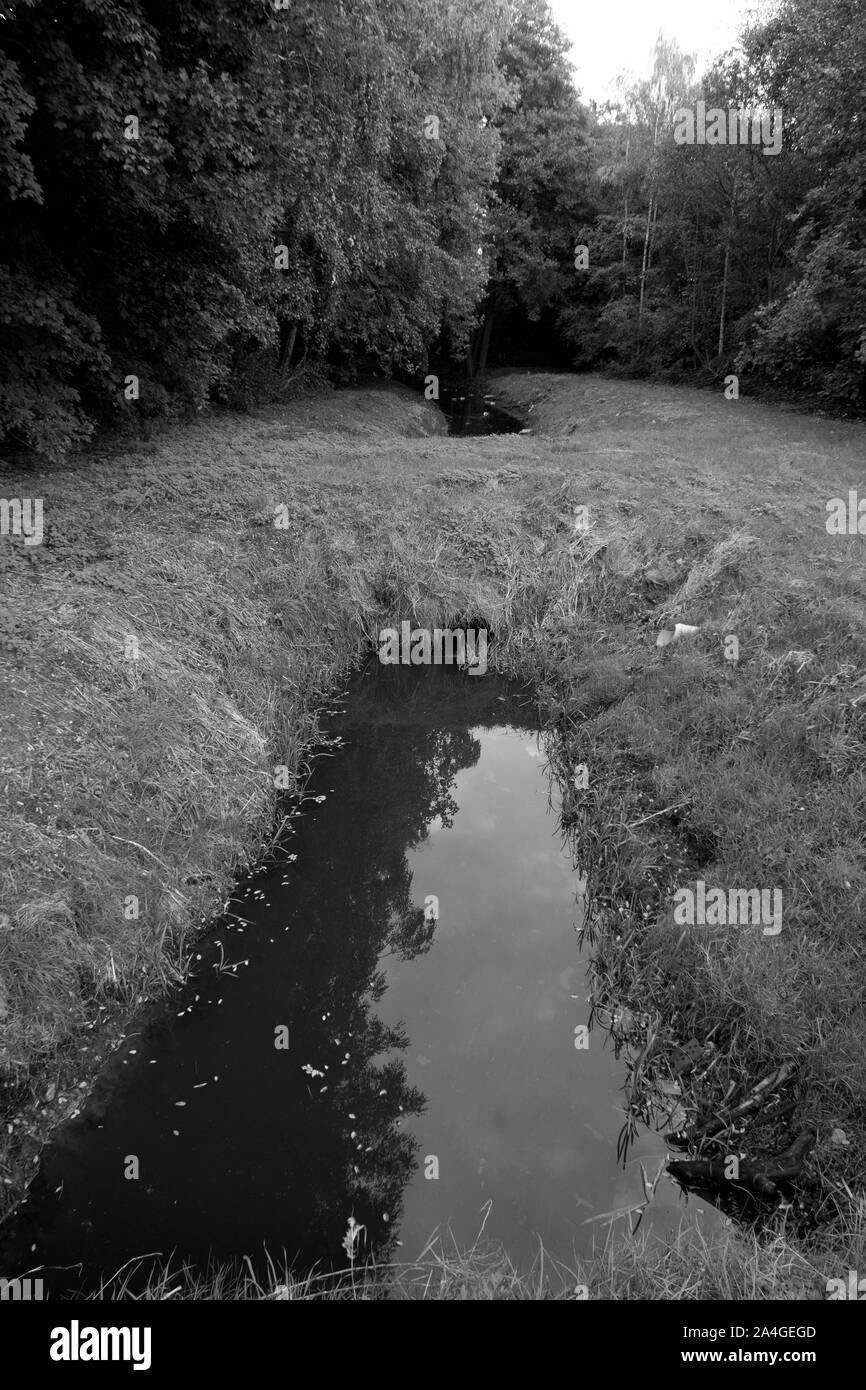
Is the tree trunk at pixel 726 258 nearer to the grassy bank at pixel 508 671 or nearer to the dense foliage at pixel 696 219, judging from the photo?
the dense foliage at pixel 696 219

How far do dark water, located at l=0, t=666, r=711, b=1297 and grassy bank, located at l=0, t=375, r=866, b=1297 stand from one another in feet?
1.08

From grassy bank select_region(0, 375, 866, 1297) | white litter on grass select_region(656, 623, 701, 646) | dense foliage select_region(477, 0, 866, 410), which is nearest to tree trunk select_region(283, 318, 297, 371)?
grassy bank select_region(0, 375, 866, 1297)

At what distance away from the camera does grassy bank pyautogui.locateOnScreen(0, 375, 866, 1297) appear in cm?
460

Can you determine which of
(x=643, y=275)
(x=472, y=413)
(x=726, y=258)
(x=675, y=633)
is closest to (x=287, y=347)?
(x=472, y=413)

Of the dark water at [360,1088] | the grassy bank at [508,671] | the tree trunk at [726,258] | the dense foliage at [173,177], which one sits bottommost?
the dark water at [360,1088]

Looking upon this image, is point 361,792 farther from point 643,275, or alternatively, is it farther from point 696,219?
point 643,275

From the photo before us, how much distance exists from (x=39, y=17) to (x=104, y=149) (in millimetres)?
1242

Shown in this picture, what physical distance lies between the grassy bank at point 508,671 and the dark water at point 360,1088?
0.33 meters

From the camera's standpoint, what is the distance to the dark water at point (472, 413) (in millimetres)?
26666

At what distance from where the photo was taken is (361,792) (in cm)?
776

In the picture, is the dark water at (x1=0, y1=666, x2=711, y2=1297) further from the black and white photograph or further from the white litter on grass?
the white litter on grass

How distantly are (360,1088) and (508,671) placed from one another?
6307 mm

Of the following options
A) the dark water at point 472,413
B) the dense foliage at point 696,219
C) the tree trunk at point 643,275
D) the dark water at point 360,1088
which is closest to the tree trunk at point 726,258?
the dense foliage at point 696,219

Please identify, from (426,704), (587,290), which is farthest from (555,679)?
(587,290)
